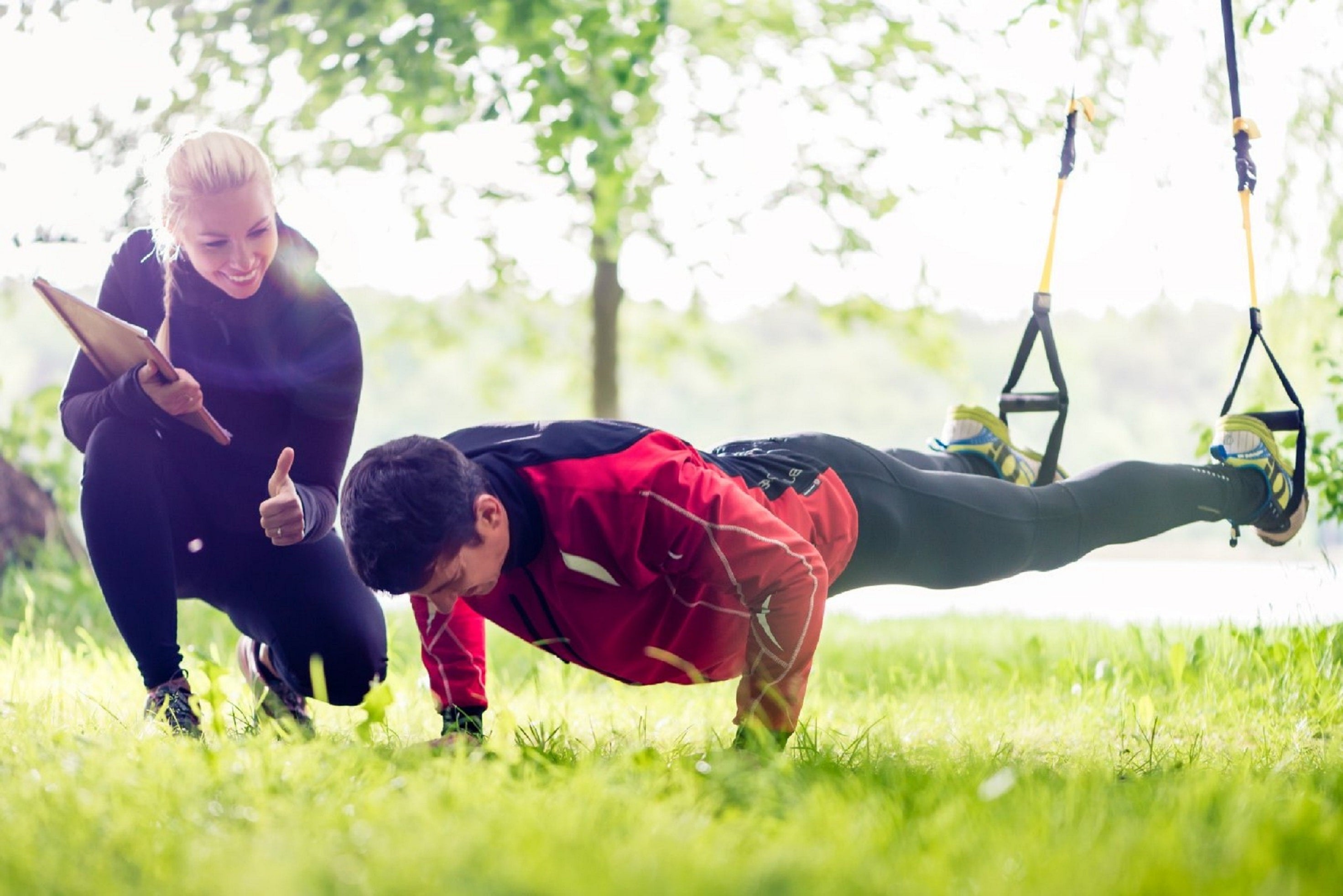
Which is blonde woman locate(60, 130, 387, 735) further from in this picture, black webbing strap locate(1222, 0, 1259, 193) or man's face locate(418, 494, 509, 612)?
black webbing strap locate(1222, 0, 1259, 193)

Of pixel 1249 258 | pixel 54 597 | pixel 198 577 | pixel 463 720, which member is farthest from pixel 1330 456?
pixel 54 597

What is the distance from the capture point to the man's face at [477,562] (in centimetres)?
238

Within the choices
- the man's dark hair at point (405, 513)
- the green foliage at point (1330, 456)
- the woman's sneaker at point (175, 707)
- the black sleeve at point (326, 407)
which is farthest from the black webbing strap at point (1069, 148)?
the woman's sneaker at point (175, 707)

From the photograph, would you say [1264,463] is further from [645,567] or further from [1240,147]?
[645,567]

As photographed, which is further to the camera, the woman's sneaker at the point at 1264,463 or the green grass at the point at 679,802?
the woman's sneaker at the point at 1264,463

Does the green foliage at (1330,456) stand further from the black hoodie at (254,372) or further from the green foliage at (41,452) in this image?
the green foliage at (41,452)

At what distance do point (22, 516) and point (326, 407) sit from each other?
4436 millimetres

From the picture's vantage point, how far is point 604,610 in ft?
8.95

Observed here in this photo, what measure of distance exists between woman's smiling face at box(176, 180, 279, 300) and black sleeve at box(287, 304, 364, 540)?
0.76ft

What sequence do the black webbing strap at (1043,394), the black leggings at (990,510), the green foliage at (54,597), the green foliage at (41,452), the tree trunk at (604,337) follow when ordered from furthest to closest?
the tree trunk at (604,337) < the green foliage at (41,452) < the green foliage at (54,597) < the black webbing strap at (1043,394) < the black leggings at (990,510)

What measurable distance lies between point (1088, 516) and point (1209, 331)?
138 feet

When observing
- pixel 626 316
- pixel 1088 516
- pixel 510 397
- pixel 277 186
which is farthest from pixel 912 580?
pixel 626 316

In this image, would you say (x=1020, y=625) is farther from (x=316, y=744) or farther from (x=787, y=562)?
(x=316, y=744)

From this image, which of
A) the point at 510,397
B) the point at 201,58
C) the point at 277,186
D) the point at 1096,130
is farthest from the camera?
the point at 510,397
